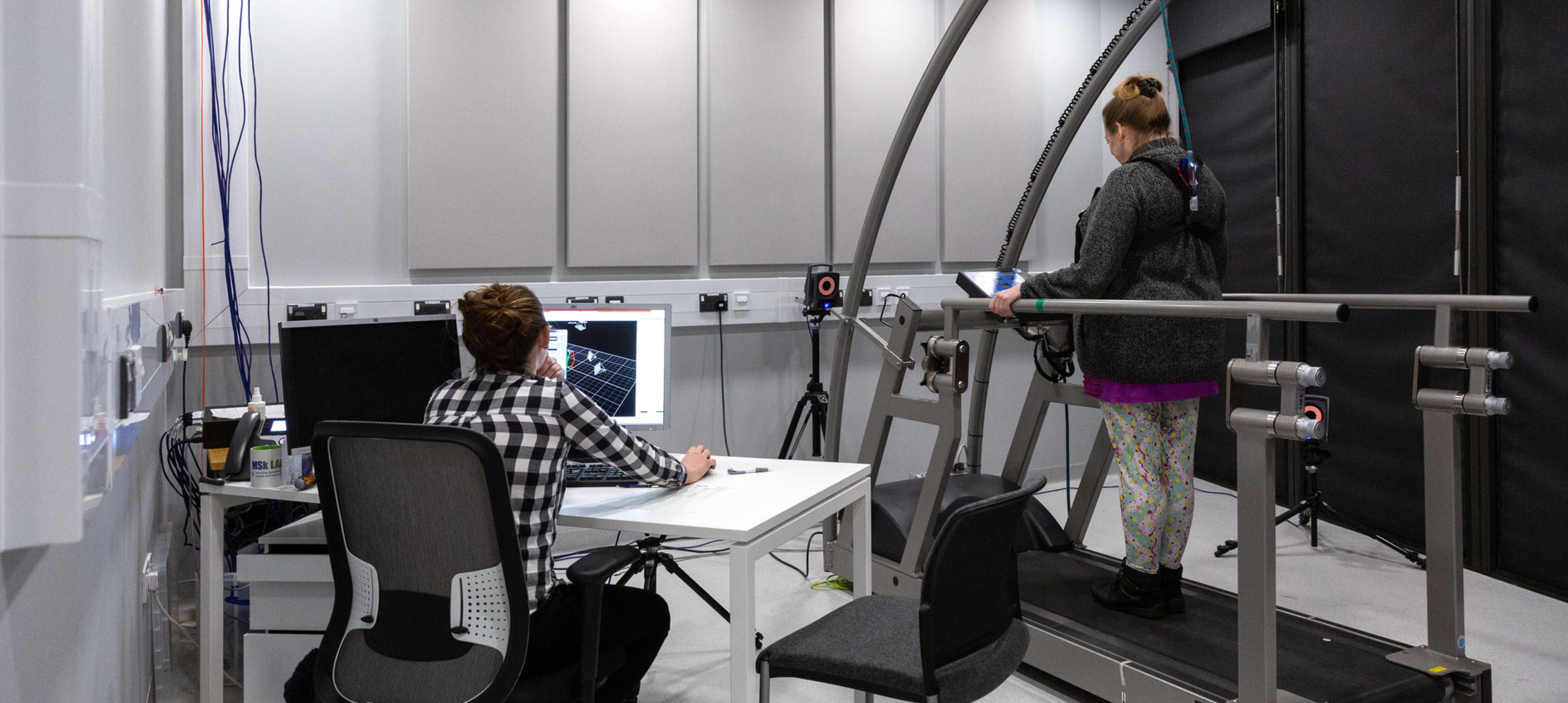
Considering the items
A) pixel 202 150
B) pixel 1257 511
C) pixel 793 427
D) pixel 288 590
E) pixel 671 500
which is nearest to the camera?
pixel 1257 511

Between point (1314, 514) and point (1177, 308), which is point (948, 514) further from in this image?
point (1314, 514)

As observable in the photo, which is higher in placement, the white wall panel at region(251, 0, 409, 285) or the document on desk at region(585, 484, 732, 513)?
the white wall panel at region(251, 0, 409, 285)

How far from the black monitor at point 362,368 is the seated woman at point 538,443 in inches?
17.3

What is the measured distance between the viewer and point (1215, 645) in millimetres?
2537

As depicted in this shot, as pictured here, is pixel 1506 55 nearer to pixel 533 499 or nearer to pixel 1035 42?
pixel 1035 42

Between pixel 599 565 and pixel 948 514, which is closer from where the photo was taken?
pixel 599 565

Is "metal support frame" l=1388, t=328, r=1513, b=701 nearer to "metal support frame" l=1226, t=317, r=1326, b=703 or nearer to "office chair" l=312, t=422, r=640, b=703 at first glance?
"metal support frame" l=1226, t=317, r=1326, b=703

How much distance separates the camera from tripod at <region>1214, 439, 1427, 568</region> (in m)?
3.75

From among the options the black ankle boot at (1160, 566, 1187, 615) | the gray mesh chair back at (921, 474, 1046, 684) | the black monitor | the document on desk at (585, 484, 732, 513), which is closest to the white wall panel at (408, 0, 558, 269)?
the black monitor

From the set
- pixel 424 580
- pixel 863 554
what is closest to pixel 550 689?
pixel 424 580

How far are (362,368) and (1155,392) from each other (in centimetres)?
203

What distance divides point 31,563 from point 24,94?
492mm

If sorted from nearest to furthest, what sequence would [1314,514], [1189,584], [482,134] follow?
[1189,584]
[482,134]
[1314,514]

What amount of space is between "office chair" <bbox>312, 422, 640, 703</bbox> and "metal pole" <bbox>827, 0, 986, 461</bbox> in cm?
199
